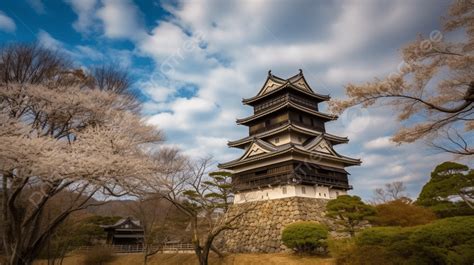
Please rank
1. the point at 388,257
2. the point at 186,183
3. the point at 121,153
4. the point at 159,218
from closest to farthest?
the point at 388,257 → the point at 121,153 → the point at 186,183 → the point at 159,218

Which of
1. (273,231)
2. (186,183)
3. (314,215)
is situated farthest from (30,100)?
(314,215)

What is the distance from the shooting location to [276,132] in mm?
22188

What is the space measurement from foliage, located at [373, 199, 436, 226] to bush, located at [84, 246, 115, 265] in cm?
2014

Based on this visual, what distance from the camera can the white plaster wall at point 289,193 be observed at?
19.7 m

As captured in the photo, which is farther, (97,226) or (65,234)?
(97,226)

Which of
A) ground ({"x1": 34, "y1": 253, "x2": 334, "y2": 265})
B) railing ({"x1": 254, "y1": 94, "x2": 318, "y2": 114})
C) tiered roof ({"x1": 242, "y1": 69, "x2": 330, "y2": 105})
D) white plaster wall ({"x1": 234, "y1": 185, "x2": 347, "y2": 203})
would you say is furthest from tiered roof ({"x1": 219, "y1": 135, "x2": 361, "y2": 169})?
ground ({"x1": 34, "y1": 253, "x2": 334, "y2": 265})

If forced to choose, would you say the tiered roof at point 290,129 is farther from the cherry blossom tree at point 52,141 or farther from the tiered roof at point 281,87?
the cherry blossom tree at point 52,141

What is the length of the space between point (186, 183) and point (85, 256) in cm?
1509

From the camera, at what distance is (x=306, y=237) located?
15.2 meters

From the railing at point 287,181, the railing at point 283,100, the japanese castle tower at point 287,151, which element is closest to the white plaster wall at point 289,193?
the japanese castle tower at point 287,151

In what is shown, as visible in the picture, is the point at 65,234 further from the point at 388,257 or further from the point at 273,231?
the point at 388,257

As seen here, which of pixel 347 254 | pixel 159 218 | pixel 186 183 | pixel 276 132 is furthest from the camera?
pixel 159 218

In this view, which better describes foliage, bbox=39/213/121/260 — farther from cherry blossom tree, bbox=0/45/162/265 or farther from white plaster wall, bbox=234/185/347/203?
cherry blossom tree, bbox=0/45/162/265

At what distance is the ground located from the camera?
14602 millimetres
